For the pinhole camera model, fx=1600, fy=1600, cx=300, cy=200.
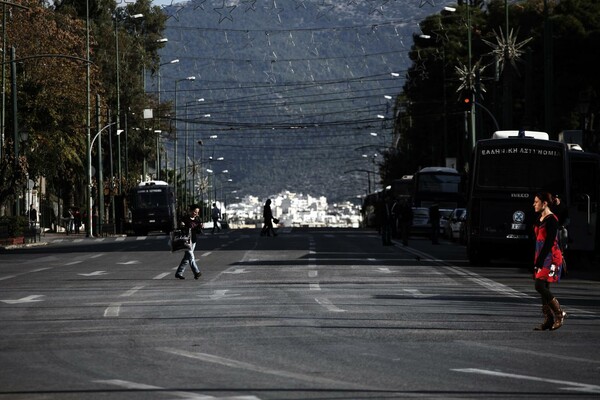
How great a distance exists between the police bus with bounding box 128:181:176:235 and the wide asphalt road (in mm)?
56851

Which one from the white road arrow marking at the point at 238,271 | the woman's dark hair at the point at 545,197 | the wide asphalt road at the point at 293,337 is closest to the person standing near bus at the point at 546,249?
the woman's dark hair at the point at 545,197

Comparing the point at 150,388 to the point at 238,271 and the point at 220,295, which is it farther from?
the point at 238,271

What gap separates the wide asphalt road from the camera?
12617mm

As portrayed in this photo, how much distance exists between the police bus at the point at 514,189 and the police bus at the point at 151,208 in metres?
52.5

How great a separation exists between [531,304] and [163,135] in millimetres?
95848

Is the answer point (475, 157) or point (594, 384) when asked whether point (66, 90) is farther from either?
point (594, 384)

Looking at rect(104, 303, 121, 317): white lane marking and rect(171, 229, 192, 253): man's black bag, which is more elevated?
rect(171, 229, 192, 253): man's black bag

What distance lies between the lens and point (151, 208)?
91500 mm

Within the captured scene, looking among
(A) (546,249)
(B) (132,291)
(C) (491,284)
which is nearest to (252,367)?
(A) (546,249)

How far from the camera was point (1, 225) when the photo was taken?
6462 centimetres

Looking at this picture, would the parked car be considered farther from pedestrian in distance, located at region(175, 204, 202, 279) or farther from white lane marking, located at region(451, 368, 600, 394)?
white lane marking, located at region(451, 368, 600, 394)

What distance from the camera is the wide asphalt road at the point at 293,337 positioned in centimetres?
1262

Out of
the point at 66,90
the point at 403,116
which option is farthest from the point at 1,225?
the point at 403,116

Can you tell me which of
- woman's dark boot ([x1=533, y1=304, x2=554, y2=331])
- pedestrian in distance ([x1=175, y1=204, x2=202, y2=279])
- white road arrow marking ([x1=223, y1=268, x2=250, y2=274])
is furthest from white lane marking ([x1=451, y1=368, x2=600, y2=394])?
white road arrow marking ([x1=223, y1=268, x2=250, y2=274])
